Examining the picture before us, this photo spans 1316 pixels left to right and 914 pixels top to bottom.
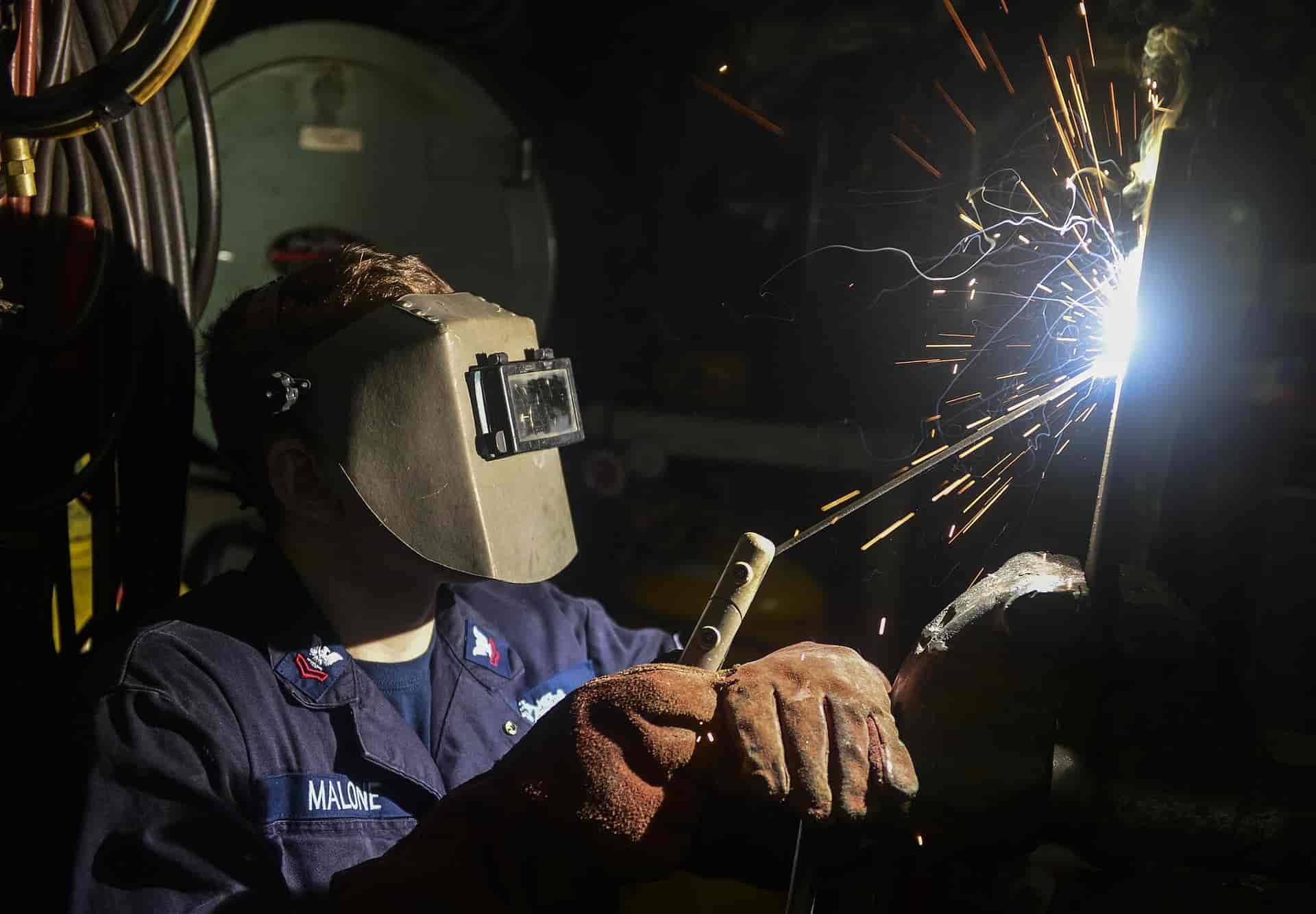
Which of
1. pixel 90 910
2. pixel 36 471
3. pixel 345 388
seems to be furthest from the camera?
pixel 36 471

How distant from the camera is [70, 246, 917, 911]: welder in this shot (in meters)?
1.10

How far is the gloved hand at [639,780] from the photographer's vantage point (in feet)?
3.42

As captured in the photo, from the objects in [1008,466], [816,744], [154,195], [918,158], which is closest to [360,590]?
[816,744]

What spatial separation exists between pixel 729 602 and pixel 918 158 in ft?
5.66

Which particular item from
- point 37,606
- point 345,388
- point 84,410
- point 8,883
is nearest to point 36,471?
point 84,410

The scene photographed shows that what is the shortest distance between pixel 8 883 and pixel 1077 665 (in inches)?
72.2

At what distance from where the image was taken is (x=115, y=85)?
54.5 inches

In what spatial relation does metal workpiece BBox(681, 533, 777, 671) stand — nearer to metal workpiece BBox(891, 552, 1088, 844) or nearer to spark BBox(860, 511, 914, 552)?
metal workpiece BBox(891, 552, 1088, 844)

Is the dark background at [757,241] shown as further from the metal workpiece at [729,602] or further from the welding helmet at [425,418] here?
the welding helmet at [425,418]

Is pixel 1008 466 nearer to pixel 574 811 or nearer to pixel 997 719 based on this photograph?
pixel 997 719

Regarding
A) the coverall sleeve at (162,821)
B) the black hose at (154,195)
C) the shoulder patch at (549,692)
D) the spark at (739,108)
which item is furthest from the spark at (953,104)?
the coverall sleeve at (162,821)

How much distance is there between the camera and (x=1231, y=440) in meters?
0.97

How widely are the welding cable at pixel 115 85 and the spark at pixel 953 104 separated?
70.0 inches

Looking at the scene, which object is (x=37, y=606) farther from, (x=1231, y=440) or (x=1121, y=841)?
(x=1231, y=440)
